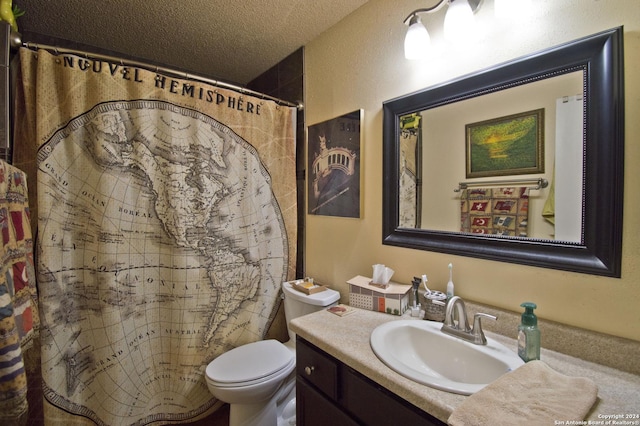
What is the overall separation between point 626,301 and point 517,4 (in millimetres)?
1021

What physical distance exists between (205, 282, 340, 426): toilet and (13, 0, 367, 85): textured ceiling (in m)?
1.63

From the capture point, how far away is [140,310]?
5.00 ft

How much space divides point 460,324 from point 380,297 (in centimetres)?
36

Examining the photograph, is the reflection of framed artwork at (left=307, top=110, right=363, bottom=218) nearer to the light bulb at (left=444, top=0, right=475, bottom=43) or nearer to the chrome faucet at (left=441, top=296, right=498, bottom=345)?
the light bulb at (left=444, top=0, right=475, bottom=43)

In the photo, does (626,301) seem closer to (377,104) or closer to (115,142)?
(377,104)

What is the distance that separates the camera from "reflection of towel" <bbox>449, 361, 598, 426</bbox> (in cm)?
62

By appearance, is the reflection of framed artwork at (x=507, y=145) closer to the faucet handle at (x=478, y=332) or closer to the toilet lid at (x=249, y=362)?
the faucet handle at (x=478, y=332)

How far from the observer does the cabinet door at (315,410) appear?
0.99m

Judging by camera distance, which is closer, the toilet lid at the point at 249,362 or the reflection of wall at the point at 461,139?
the reflection of wall at the point at 461,139

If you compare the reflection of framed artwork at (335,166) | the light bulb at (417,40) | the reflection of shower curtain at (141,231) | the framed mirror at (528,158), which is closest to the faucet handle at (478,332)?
the framed mirror at (528,158)

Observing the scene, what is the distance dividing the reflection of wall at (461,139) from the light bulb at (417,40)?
0.83 feet

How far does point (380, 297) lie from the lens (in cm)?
131

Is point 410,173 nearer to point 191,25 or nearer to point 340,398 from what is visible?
point 340,398

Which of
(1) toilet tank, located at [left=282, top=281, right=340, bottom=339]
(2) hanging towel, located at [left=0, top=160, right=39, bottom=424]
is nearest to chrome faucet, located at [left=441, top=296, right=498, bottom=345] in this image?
(1) toilet tank, located at [left=282, top=281, right=340, bottom=339]
